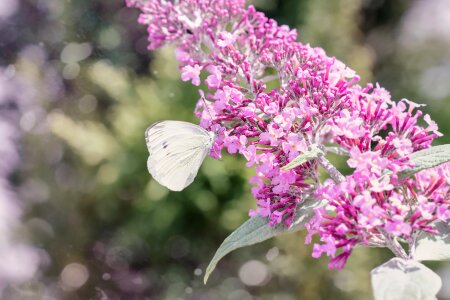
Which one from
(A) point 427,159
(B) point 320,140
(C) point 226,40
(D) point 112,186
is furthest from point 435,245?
(D) point 112,186

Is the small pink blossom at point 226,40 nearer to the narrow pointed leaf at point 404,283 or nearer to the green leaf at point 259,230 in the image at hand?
the green leaf at point 259,230

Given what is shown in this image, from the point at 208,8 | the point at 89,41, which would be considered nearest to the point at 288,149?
the point at 208,8

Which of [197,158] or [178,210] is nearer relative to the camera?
[197,158]

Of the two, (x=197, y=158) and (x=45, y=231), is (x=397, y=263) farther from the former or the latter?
(x=45, y=231)

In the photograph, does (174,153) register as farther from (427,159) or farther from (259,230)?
(427,159)

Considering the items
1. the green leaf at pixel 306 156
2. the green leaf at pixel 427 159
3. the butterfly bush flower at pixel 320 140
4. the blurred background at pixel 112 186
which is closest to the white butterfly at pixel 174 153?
the butterfly bush flower at pixel 320 140
